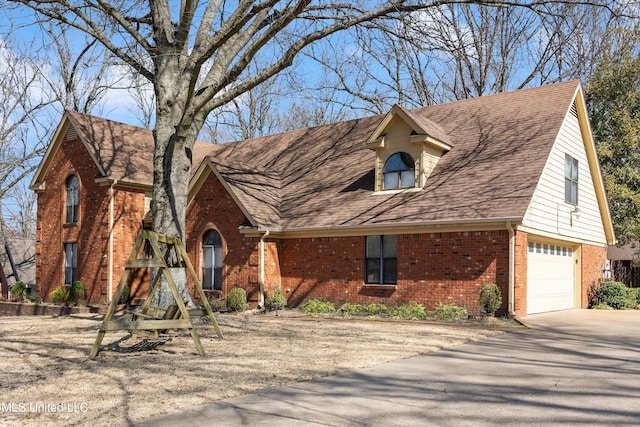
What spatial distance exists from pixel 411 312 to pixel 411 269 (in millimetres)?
1423

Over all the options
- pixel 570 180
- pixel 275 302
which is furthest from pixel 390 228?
pixel 570 180

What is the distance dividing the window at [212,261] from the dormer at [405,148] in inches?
245

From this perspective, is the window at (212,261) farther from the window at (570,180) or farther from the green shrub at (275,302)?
the window at (570,180)

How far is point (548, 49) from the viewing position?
34969mm

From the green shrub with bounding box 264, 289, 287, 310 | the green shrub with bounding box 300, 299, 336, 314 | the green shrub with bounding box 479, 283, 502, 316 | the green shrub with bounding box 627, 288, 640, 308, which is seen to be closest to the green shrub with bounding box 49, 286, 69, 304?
the green shrub with bounding box 264, 289, 287, 310

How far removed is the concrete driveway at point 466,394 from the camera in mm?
6551

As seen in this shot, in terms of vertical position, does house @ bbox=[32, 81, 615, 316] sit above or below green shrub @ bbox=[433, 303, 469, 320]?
above

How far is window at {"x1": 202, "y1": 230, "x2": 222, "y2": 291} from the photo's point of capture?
22.2m

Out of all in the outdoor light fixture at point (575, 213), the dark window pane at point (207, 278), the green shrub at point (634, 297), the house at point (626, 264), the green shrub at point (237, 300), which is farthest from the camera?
the house at point (626, 264)

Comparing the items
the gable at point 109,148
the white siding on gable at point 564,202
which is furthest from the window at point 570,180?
the gable at point 109,148

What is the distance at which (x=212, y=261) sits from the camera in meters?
22.3

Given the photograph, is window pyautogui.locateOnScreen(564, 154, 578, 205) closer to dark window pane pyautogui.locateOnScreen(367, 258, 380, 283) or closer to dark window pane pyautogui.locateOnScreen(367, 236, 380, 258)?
dark window pane pyautogui.locateOnScreen(367, 236, 380, 258)

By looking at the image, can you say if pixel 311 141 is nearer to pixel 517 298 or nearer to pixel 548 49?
pixel 517 298

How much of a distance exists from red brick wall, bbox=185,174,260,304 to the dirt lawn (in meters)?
5.21
